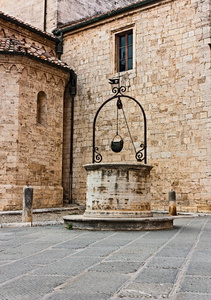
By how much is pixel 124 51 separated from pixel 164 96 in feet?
9.35

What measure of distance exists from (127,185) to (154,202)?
18.6ft

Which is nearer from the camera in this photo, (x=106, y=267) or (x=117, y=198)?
(x=106, y=267)

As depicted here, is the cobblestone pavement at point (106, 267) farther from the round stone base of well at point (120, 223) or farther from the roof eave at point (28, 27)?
the roof eave at point (28, 27)

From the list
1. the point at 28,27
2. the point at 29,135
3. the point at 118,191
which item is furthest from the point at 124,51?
the point at 118,191

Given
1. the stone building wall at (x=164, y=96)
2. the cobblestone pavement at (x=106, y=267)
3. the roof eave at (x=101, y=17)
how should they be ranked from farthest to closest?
the roof eave at (x=101, y=17)
the stone building wall at (x=164, y=96)
the cobblestone pavement at (x=106, y=267)

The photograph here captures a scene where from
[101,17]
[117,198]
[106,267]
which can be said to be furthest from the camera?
[101,17]

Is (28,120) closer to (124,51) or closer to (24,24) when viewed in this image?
(24,24)

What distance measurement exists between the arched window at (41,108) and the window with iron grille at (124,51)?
3.17 metres

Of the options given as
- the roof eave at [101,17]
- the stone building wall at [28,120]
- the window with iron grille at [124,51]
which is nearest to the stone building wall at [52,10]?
the roof eave at [101,17]

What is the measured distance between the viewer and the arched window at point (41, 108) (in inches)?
Answer: 547

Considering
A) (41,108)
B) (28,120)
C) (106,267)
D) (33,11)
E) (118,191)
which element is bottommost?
(106,267)

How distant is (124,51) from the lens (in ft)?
46.9

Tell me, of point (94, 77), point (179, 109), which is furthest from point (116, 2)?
point (179, 109)

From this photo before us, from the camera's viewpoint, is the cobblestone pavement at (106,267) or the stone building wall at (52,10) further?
the stone building wall at (52,10)
